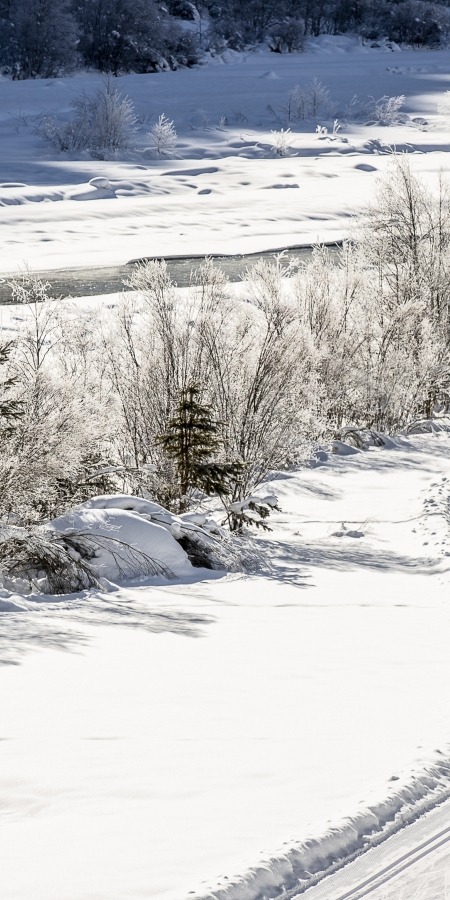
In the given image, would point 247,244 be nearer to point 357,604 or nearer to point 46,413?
point 46,413

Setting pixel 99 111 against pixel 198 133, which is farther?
pixel 198 133

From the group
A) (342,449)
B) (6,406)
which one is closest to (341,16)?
(342,449)

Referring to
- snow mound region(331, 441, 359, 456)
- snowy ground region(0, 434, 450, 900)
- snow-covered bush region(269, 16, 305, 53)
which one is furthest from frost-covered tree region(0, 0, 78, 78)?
snowy ground region(0, 434, 450, 900)

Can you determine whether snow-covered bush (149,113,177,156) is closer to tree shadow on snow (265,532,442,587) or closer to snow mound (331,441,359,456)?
snow mound (331,441,359,456)

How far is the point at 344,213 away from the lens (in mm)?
34750

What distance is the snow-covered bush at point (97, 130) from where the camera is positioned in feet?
134

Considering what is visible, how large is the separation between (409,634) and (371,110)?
51362mm

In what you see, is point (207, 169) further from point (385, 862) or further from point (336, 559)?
point (385, 862)

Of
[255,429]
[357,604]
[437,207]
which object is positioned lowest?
[357,604]

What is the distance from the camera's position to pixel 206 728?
400 cm

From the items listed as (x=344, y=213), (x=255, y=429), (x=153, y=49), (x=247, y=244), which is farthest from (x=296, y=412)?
(x=153, y=49)

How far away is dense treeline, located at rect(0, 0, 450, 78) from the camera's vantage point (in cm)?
5869

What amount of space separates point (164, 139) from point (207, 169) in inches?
149

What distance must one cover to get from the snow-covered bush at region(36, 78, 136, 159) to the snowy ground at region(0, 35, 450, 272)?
2.46ft
